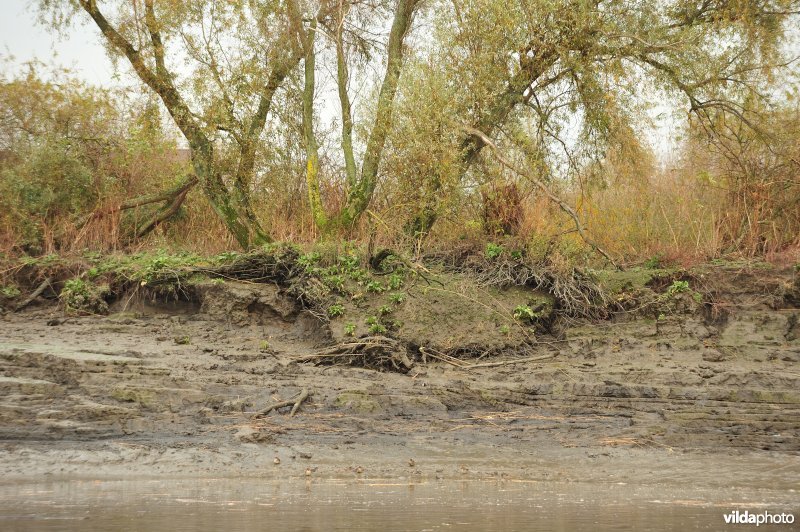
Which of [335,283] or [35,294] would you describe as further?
[35,294]

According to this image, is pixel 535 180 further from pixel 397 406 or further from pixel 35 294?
pixel 35 294

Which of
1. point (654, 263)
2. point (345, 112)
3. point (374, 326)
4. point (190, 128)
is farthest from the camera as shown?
point (345, 112)

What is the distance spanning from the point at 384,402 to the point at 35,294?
242 inches

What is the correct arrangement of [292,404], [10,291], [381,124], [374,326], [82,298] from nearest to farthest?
[292,404]
[374,326]
[82,298]
[10,291]
[381,124]

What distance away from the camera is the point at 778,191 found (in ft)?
43.1

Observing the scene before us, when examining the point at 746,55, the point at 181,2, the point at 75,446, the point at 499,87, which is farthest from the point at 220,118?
the point at 746,55

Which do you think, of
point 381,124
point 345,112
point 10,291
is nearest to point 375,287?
point 381,124

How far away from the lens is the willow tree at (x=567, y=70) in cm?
1225

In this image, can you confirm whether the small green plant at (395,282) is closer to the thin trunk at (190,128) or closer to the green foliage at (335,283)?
the green foliage at (335,283)

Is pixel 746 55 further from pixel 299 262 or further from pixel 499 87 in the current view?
pixel 299 262

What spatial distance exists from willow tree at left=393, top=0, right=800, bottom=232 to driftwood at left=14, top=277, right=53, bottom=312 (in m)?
5.64

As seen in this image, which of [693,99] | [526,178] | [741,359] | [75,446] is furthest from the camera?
[693,99]

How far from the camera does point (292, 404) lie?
875 centimetres

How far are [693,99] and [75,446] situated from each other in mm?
10863
